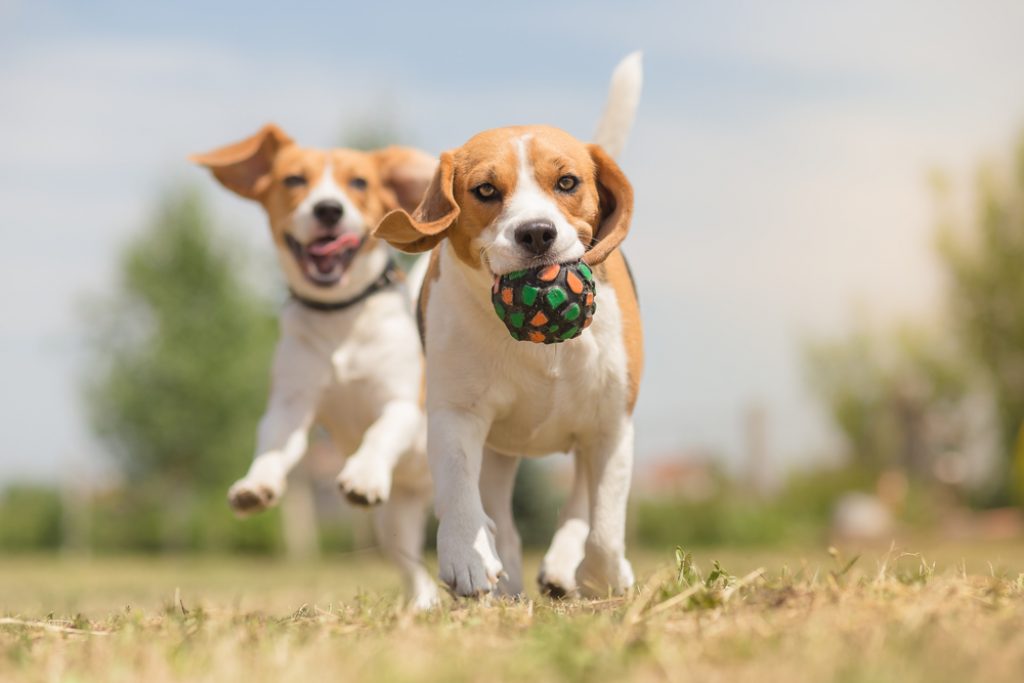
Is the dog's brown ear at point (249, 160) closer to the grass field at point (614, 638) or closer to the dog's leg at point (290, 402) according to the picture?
the dog's leg at point (290, 402)

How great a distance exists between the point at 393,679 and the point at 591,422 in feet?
6.95

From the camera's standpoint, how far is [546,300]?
145 inches

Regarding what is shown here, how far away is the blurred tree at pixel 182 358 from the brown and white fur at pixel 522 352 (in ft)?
64.3

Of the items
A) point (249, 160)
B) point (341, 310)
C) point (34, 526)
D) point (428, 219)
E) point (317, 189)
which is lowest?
point (34, 526)

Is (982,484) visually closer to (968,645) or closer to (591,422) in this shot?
(591,422)

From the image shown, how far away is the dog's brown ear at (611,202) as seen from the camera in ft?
13.0

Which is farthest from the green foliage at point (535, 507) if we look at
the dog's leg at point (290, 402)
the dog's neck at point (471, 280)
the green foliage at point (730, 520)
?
the dog's neck at point (471, 280)

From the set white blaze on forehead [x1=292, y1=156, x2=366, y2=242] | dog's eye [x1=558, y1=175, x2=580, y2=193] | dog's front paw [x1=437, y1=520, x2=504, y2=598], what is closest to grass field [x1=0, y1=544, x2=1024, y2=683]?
dog's front paw [x1=437, y1=520, x2=504, y2=598]

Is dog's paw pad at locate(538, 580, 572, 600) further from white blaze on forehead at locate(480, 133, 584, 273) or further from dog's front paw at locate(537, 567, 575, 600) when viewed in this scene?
white blaze on forehead at locate(480, 133, 584, 273)

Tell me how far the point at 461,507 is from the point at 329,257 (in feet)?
7.69

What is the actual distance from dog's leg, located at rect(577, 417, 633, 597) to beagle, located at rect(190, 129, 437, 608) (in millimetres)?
1519

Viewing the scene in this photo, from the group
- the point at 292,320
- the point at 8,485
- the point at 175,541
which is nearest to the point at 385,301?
the point at 292,320

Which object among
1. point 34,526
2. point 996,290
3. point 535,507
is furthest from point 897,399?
point 34,526

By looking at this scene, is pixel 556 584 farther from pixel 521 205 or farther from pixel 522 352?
pixel 521 205
